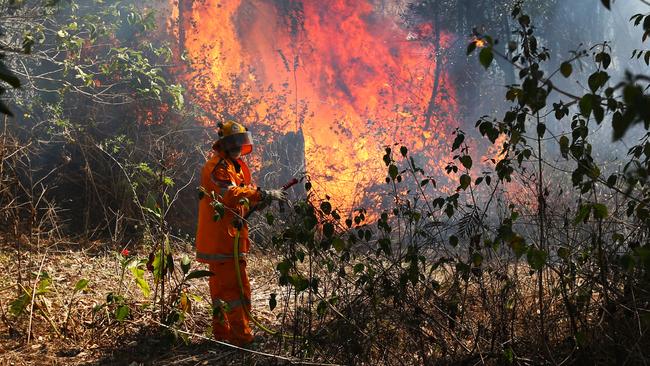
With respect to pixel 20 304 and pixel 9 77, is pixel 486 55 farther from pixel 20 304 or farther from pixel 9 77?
pixel 20 304

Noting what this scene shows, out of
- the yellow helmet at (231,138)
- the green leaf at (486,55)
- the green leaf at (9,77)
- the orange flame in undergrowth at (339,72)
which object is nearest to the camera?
the green leaf at (9,77)

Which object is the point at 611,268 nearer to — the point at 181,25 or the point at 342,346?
the point at 342,346

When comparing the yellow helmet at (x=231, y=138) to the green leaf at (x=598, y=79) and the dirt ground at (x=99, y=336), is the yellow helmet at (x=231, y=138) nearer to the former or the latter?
the dirt ground at (x=99, y=336)

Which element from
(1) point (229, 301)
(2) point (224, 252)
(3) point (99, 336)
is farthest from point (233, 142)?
(3) point (99, 336)

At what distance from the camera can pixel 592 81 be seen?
199cm

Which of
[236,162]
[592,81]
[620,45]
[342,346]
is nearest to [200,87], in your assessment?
[236,162]

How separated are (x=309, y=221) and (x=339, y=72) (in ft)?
49.4

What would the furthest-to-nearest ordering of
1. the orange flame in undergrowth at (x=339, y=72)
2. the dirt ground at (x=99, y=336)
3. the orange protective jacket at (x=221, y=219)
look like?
1. the orange flame in undergrowth at (x=339, y=72)
2. the orange protective jacket at (x=221, y=219)
3. the dirt ground at (x=99, y=336)

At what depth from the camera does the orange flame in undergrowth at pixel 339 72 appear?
551 inches

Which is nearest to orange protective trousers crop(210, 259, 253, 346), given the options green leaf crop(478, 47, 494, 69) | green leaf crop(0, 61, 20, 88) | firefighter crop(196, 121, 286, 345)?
firefighter crop(196, 121, 286, 345)

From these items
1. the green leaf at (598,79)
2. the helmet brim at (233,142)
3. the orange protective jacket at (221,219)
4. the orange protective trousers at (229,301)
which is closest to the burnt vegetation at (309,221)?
the green leaf at (598,79)

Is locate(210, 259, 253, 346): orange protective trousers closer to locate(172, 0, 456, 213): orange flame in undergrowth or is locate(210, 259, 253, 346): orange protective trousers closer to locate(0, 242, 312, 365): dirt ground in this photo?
locate(0, 242, 312, 365): dirt ground

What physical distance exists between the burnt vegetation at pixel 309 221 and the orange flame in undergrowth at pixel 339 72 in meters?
0.35

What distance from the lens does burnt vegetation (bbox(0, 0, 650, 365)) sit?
2.71 metres
